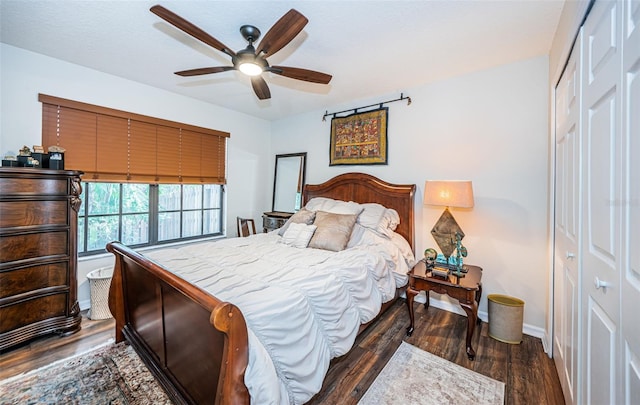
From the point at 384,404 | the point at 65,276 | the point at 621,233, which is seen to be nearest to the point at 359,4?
the point at 621,233

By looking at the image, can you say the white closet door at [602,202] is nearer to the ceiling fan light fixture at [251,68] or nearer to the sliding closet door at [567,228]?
the sliding closet door at [567,228]

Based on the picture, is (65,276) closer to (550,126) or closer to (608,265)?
→ (608,265)

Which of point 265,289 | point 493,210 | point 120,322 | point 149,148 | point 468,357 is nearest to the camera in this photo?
point 265,289

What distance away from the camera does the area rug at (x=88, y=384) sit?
1637 mm

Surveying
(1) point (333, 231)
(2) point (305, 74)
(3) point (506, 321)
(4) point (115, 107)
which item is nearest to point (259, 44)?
(2) point (305, 74)

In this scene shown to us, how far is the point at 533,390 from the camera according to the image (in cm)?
175

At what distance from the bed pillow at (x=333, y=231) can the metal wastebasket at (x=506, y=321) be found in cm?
149

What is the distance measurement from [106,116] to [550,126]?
14.7 ft

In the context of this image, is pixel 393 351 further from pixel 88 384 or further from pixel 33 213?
pixel 33 213

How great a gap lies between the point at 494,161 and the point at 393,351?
209cm

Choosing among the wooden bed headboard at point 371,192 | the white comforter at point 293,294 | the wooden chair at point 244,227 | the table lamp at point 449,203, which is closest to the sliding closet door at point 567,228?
the table lamp at point 449,203

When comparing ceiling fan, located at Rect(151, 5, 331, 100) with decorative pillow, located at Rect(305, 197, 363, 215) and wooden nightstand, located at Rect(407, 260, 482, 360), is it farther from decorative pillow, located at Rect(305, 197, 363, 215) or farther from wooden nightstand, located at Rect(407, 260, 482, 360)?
wooden nightstand, located at Rect(407, 260, 482, 360)

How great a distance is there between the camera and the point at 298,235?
282 centimetres

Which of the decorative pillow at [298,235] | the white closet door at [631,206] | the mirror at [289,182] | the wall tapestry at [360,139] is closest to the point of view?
the white closet door at [631,206]
